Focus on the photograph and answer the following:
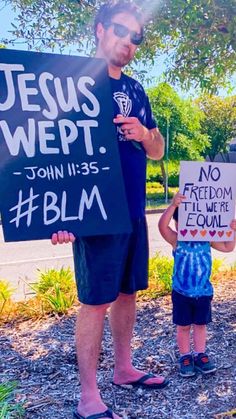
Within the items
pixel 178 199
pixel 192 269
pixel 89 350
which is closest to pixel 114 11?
pixel 178 199

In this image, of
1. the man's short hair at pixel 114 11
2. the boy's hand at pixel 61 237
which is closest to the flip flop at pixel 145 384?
the boy's hand at pixel 61 237

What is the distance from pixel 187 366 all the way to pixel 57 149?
148 centimetres

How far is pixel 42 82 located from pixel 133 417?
5.44 ft

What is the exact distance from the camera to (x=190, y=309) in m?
2.82

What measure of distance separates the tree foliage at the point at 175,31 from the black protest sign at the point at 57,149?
1.27 metres

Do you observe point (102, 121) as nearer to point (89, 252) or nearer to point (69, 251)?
point (89, 252)

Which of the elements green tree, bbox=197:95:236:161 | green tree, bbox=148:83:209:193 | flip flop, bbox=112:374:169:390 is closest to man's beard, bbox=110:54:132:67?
flip flop, bbox=112:374:169:390

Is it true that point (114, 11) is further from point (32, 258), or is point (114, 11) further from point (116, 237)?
point (32, 258)

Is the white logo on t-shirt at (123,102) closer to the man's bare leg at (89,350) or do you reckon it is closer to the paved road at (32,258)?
the man's bare leg at (89,350)

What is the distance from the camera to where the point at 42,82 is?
7.06ft

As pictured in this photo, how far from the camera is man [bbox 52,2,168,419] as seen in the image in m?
2.31

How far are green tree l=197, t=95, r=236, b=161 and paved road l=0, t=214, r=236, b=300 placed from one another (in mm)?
17620

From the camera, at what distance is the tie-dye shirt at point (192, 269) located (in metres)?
2.78

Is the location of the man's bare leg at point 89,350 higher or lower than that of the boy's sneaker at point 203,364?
higher
